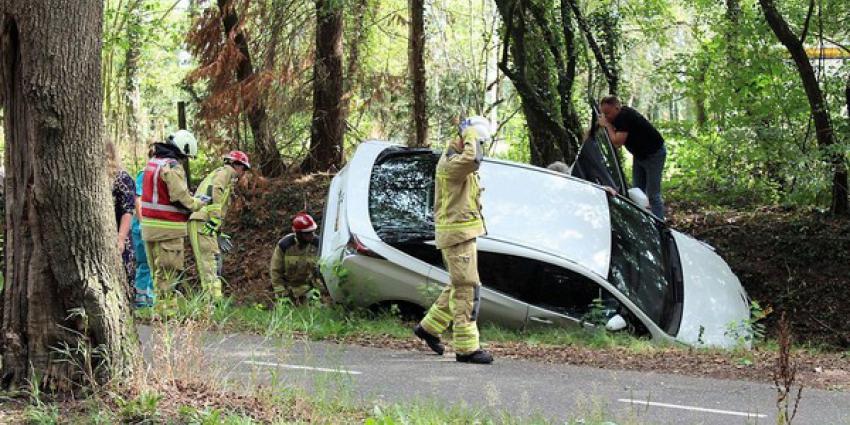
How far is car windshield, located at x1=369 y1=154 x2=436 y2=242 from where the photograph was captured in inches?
347

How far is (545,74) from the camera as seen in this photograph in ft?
45.4

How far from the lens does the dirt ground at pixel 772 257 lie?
35.4ft

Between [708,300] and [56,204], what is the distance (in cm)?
611

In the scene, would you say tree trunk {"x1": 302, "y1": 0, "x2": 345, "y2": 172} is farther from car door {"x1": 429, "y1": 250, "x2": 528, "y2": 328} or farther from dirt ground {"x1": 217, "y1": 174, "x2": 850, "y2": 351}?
car door {"x1": 429, "y1": 250, "x2": 528, "y2": 328}

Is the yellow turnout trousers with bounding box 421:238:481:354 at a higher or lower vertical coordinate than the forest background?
lower

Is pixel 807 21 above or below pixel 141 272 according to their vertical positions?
above

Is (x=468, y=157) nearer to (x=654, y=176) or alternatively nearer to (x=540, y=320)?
(x=540, y=320)

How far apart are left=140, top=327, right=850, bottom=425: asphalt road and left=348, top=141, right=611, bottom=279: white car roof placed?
1416 millimetres

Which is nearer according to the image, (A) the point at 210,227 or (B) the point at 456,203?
(B) the point at 456,203

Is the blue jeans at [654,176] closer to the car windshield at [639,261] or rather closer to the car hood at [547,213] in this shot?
the car windshield at [639,261]

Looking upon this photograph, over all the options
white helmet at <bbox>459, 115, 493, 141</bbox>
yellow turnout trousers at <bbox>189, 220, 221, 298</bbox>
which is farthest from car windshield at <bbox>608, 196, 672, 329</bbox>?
yellow turnout trousers at <bbox>189, 220, 221, 298</bbox>

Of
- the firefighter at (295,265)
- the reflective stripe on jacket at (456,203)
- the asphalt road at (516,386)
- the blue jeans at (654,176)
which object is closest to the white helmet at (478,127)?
the reflective stripe on jacket at (456,203)

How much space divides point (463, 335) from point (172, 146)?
138 inches

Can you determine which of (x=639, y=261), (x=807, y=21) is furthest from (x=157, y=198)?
(x=807, y=21)
